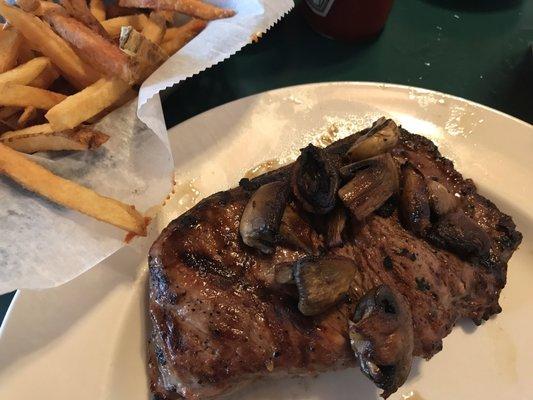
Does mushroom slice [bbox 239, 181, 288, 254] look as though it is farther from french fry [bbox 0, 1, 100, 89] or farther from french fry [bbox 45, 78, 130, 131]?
french fry [bbox 0, 1, 100, 89]

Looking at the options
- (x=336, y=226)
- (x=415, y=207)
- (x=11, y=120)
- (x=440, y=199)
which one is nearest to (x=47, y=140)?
(x=11, y=120)

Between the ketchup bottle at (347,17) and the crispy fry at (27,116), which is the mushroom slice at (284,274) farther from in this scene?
the ketchup bottle at (347,17)

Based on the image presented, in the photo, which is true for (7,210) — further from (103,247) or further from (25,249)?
(103,247)

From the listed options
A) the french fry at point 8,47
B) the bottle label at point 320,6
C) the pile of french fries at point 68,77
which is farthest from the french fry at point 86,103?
the bottle label at point 320,6

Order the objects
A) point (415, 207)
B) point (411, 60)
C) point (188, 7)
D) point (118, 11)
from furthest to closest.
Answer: point (411, 60) < point (118, 11) < point (188, 7) < point (415, 207)

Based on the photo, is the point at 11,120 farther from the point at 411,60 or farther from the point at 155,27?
the point at 411,60

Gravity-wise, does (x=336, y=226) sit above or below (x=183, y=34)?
below
